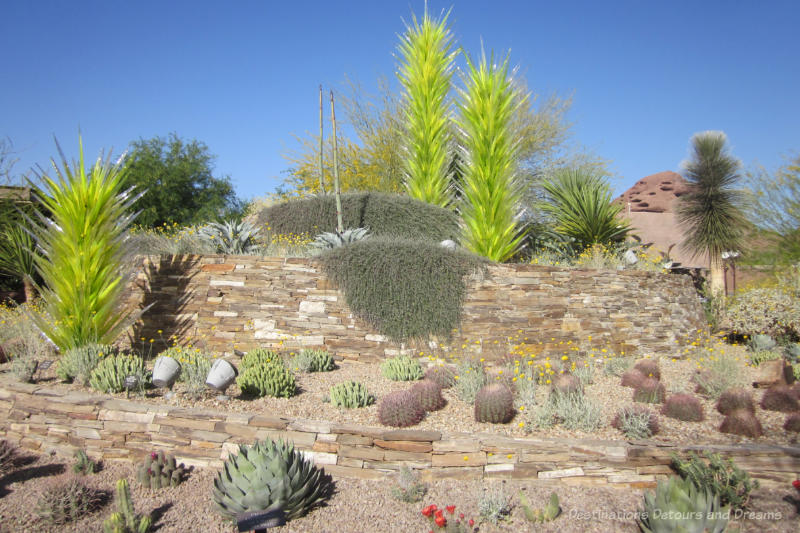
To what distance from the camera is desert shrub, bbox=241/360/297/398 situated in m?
5.22

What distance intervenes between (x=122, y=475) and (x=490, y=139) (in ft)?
24.1

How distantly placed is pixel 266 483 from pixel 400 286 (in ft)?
12.9

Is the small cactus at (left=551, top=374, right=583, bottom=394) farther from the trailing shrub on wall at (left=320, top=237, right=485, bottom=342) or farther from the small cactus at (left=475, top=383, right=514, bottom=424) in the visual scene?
the trailing shrub on wall at (left=320, top=237, right=485, bottom=342)

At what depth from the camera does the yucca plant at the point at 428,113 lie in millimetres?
11508

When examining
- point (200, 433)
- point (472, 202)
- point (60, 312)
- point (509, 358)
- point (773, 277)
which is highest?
point (472, 202)

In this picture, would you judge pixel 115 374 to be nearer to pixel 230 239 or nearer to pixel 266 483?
pixel 266 483

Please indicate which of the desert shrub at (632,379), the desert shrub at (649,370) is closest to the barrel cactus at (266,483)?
the desert shrub at (632,379)

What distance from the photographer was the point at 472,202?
887 cm

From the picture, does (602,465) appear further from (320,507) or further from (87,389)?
(87,389)

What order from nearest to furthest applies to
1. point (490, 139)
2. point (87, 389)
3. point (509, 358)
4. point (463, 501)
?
1. point (463, 501)
2. point (87, 389)
3. point (509, 358)
4. point (490, 139)

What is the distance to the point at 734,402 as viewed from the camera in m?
4.68

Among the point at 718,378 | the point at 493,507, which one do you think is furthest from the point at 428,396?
the point at 718,378

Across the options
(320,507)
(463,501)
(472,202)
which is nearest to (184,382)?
(320,507)

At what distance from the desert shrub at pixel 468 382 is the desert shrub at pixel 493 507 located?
1580 millimetres
